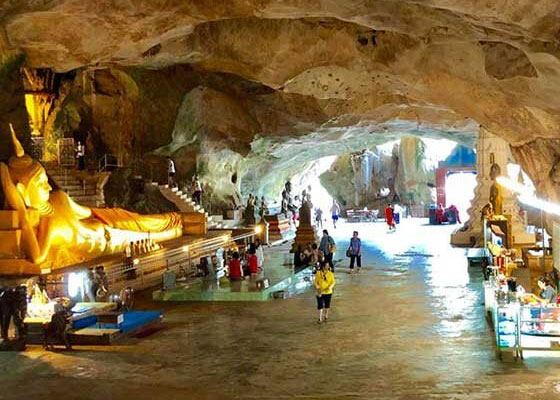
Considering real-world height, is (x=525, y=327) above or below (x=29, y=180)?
below

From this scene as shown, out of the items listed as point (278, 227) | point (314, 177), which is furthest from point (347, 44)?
point (314, 177)

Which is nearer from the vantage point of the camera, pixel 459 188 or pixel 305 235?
pixel 305 235

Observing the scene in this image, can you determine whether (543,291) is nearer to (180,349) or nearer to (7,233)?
(180,349)

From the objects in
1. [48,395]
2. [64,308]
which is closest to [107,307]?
[64,308]

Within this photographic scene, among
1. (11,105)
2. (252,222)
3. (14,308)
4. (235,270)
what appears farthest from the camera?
(252,222)

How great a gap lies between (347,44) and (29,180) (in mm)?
7121

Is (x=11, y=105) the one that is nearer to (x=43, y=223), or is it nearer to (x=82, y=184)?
(x=82, y=184)

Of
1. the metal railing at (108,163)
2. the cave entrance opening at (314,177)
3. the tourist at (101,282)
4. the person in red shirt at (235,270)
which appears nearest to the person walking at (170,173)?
the metal railing at (108,163)

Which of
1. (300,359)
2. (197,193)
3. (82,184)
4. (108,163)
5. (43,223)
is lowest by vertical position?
(300,359)

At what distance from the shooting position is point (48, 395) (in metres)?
7.07

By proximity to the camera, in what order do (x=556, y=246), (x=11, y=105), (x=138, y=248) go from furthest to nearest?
(x=11, y=105) → (x=138, y=248) → (x=556, y=246)

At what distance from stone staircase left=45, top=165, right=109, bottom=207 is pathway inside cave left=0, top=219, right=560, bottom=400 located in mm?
8319

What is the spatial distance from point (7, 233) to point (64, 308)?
380cm

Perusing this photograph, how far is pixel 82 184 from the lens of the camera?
20.1 meters
